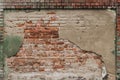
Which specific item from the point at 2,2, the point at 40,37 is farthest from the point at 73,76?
the point at 2,2

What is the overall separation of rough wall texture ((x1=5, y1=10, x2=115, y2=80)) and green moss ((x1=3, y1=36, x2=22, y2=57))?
9 centimetres

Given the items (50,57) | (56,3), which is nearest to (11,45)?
(50,57)

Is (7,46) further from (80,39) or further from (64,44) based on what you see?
(80,39)

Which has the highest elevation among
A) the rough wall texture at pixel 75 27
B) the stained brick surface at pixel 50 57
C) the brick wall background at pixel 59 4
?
the brick wall background at pixel 59 4

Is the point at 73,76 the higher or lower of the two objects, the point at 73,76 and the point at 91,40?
the lower

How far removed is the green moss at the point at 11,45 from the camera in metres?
5.28

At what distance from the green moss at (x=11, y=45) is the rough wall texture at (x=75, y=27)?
93 mm

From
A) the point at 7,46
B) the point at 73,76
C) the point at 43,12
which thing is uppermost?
the point at 43,12

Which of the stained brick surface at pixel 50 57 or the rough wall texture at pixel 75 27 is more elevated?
the rough wall texture at pixel 75 27

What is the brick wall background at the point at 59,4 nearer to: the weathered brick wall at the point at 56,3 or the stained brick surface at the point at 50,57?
the weathered brick wall at the point at 56,3

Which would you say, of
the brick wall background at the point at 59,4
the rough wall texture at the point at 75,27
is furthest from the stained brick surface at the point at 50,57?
the brick wall background at the point at 59,4

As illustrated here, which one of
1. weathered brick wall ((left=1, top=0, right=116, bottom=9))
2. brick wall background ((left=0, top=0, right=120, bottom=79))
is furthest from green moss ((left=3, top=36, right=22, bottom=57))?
weathered brick wall ((left=1, top=0, right=116, bottom=9))

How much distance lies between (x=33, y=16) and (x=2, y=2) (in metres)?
0.67

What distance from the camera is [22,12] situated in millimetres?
5312
